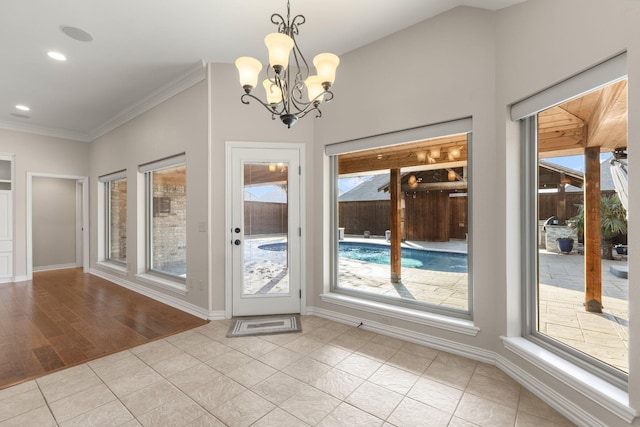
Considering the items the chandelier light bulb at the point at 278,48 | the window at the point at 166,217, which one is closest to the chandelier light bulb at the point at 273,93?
the chandelier light bulb at the point at 278,48

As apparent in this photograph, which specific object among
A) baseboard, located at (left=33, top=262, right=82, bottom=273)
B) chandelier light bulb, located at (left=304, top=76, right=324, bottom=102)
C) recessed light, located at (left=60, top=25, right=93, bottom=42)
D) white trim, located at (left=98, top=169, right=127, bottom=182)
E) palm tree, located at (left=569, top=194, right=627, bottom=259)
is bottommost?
baseboard, located at (left=33, top=262, right=82, bottom=273)

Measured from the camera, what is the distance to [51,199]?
6.50 metres

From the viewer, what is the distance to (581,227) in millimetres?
1945

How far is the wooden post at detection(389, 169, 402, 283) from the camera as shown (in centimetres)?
392

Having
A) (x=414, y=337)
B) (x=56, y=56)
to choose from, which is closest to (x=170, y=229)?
(x=56, y=56)

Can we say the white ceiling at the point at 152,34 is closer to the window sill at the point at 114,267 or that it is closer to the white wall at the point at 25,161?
the white wall at the point at 25,161

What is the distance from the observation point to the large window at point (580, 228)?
1.71 meters

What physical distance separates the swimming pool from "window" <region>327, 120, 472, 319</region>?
0.01m

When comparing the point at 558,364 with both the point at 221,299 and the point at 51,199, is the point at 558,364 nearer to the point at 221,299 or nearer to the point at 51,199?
the point at 221,299

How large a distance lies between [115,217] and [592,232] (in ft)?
23.7

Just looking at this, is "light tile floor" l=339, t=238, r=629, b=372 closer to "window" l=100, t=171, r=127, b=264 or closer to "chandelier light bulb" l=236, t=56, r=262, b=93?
"chandelier light bulb" l=236, t=56, r=262, b=93

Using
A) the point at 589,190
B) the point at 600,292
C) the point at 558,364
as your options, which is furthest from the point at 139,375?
the point at 589,190

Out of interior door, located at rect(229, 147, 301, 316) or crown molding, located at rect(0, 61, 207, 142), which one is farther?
crown molding, located at rect(0, 61, 207, 142)

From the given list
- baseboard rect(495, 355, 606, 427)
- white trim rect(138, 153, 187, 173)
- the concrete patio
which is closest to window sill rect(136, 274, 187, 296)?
the concrete patio
